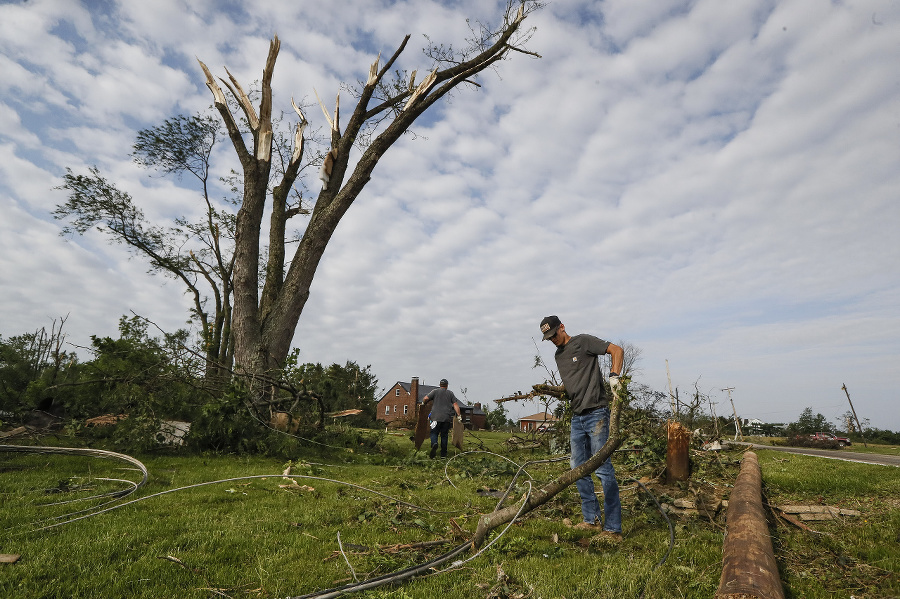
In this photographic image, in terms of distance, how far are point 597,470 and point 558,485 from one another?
0.64 metres

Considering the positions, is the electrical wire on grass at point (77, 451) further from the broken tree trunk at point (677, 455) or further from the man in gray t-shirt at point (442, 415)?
the broken tree trunk at point (677, 455)

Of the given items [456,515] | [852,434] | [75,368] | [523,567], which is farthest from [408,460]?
[852,434]

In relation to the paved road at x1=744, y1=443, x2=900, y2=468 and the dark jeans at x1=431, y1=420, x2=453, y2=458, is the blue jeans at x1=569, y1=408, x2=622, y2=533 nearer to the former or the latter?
the dark jeans at x1=431, y1=420, x2=453, y2=458

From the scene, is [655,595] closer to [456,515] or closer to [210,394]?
[456,515]

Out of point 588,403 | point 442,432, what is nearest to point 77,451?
point 442,432

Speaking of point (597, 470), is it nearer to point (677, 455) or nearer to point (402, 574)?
point (402, 574)

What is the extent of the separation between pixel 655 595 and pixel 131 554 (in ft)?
11.5

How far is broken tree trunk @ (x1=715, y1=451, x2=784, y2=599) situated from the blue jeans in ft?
3.04

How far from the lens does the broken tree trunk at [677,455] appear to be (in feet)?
22.0

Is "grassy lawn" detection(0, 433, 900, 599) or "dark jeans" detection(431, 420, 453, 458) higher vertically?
"dark jeans" detection(431, 420, 453, 458)

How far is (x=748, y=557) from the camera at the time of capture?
9.91 feet

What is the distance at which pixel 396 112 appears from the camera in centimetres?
1276

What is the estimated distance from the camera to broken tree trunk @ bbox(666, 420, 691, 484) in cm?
672

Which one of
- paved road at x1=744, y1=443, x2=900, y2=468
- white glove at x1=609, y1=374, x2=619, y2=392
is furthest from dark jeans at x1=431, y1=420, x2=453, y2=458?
paved road at x1=744, y1=443, x2=900, y2=468
